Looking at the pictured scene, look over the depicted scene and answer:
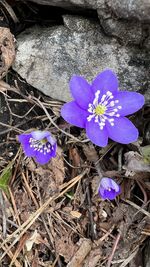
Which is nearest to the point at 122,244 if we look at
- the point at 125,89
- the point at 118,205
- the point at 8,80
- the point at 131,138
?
the point at 118,205

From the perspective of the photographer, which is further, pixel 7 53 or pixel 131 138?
pixel 7 53

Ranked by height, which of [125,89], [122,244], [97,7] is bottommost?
[122,244]

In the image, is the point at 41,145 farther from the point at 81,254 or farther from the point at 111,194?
the point at 81,254

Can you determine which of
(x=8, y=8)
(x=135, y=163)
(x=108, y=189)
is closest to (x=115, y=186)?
(x=108, y=189)

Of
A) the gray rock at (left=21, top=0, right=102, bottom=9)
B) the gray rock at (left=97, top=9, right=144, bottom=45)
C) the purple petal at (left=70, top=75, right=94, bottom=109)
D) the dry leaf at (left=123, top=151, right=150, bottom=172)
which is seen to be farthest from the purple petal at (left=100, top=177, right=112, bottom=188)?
the gray rock at (left=21, top=0, right=102, bottom=9)

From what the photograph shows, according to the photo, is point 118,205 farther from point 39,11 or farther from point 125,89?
point 39,11

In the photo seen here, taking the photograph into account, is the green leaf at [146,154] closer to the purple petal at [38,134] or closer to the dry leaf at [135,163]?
the dry leaf at [135,163]
